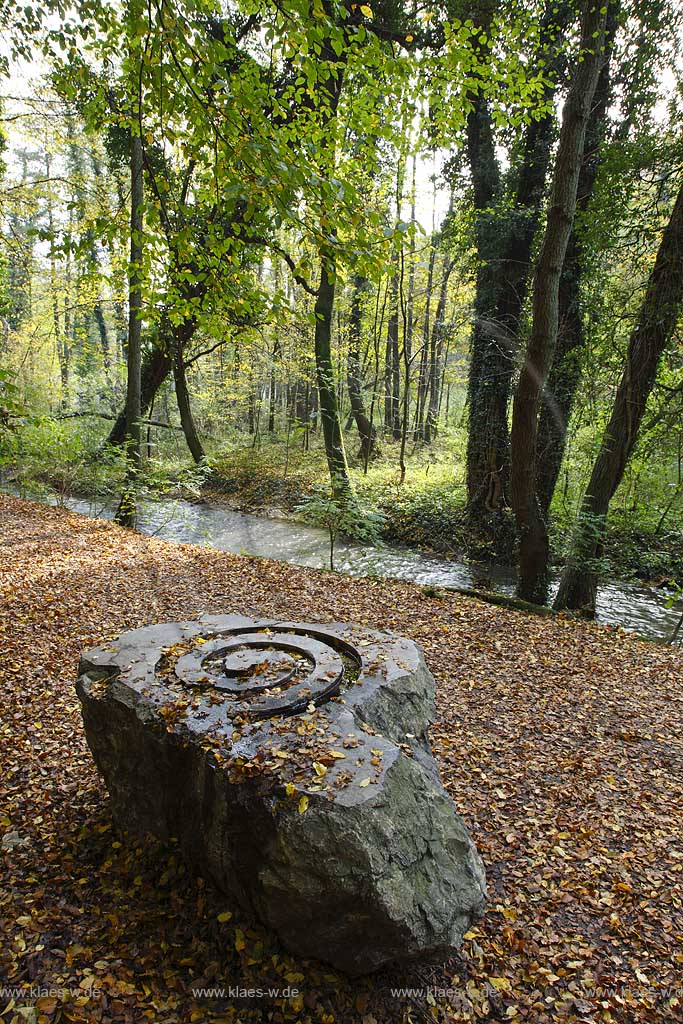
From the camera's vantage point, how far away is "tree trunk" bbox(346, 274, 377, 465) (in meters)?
18.3

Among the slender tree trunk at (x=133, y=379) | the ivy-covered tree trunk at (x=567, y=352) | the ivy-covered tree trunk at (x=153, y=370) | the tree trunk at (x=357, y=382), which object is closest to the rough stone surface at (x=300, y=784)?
the slender tree trunk at (x=133, y=379)

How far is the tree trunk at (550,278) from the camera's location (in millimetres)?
6293

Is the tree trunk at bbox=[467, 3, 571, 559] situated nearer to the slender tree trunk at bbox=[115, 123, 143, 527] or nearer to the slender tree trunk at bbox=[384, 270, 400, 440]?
the slender tree trunk at bbox=[384, 270, 400, 440]

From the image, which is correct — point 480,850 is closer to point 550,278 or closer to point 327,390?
point 550,278

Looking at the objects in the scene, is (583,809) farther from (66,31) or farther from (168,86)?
(66,31)

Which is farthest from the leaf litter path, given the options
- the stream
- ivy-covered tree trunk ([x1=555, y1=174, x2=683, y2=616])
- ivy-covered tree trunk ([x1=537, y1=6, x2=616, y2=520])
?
ivy-covered tree trunk ([x1=537, y1=6, x2=616, y2=520])

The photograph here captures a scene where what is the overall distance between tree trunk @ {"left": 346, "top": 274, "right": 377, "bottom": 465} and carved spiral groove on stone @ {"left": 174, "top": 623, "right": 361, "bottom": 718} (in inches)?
541

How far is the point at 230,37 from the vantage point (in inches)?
156

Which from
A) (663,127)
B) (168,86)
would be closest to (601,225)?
(663,127)

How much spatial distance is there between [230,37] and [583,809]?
19.2 feet

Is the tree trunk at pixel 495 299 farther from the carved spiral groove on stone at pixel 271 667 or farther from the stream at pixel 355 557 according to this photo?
the carved spiral groove on stone at pixel 271 667

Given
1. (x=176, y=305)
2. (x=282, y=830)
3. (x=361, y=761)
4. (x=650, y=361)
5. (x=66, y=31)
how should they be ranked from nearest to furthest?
(x=282, y=830) < (x=361, y=761) < (x=66, y=31) < (x=176, y=305) < (x=650, y=361)

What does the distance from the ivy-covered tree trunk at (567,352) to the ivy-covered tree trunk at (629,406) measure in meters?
1.96

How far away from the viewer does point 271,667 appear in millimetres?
3188
